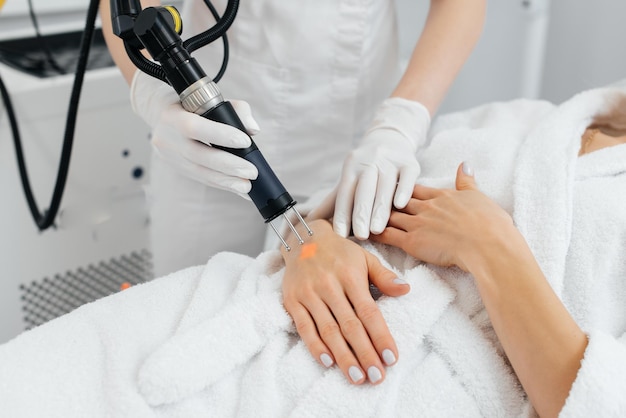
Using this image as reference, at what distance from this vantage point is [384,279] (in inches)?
34.8

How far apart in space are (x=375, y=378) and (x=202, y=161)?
414 mm

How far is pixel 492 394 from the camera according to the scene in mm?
815

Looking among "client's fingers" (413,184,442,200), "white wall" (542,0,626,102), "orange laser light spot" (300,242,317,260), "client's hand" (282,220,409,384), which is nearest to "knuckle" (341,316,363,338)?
"client's hand" (282,220,409,384)

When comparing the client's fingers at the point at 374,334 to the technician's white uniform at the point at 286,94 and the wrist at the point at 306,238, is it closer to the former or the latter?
the wrist at the point at 306,238

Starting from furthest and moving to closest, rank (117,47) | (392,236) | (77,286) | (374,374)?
1. (77,286)
2. (117,47)
3. (392,236)
4. (374,374)

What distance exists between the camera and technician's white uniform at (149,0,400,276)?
1.22 m

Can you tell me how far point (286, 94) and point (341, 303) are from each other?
1.78 ft

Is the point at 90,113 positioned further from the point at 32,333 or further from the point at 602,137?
the point at 602,137

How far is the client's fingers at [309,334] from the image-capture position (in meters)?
0.81

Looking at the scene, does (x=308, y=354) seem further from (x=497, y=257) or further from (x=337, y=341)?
(x=497, y=257)

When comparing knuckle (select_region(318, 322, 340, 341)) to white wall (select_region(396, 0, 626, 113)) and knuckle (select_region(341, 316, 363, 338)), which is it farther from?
white wall (select_region(396, 0, 626, 113))

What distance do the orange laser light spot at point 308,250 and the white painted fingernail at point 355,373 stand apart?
205 mm

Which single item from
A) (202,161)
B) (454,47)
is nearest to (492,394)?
(202,161)

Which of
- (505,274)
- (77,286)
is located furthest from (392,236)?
(77,286)
